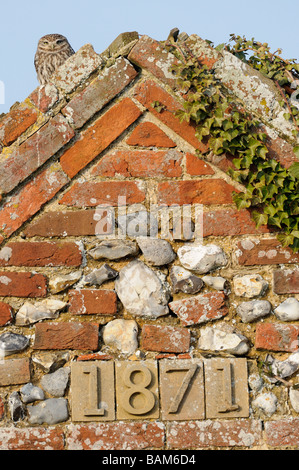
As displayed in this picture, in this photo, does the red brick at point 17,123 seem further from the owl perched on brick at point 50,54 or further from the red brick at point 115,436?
the owl perched on brick at point 50,54

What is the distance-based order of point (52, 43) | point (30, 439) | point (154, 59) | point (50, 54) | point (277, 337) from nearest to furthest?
point (30, 439) < point (277, 337) < point (154, 59) < point (50, 54) < point (52, 43)

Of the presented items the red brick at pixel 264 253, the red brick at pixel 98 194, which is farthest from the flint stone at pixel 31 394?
the red brick at pixel 264 253

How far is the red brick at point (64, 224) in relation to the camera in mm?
2818

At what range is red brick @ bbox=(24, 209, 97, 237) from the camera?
282cm

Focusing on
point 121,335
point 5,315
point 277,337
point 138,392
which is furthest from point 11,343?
point 277,337

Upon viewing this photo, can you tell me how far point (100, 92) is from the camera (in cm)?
285

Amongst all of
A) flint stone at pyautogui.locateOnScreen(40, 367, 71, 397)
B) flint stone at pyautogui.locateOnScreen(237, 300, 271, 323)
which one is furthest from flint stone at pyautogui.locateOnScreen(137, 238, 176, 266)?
flint stone at pyautogui.locateOnScreen(40, 367, 71, 397)

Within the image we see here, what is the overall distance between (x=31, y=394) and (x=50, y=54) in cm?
368

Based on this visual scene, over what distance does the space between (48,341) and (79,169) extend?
2.65 ft

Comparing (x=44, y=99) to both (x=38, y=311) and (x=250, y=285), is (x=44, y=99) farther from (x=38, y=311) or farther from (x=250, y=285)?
(x=250, y=285)

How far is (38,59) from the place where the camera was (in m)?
5.45

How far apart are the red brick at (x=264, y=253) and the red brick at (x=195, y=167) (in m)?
0.39

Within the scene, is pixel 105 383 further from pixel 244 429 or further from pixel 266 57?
pixel 266 57

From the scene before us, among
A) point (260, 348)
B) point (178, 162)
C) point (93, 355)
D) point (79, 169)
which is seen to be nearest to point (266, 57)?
point (178, 162)
